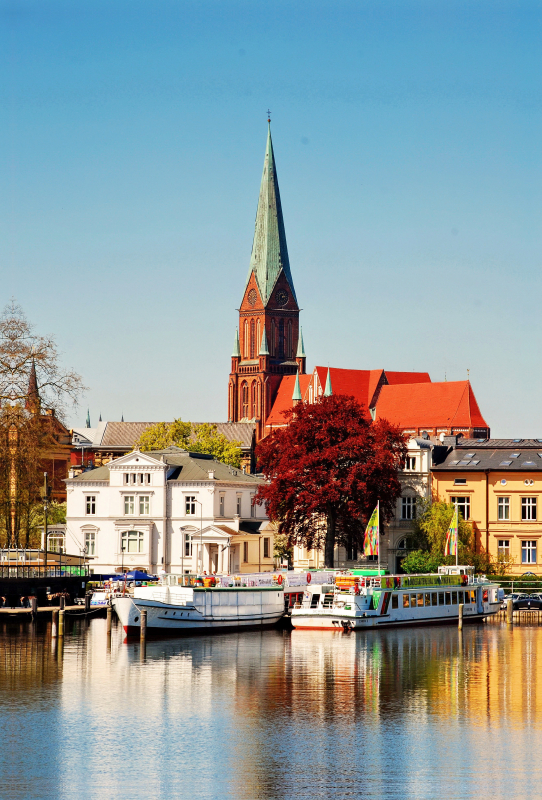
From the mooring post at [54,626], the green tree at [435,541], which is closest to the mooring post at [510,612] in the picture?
the green tree at [435,541]

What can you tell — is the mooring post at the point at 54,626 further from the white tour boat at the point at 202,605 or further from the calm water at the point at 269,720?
the white tour boat at the point at 202,605

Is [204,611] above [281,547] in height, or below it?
below

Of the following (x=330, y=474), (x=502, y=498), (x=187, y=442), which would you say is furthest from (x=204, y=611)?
(x=187, y=442)

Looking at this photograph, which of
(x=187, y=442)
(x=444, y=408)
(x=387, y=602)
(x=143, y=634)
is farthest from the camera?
(x=444, y=408)

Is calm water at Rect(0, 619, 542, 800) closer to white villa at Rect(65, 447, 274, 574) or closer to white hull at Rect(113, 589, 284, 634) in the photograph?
white hull at Rect(113, 589, 284, 634)

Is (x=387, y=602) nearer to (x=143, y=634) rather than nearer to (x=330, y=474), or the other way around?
(x=330, y=474)

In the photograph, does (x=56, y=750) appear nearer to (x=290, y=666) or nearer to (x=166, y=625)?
(x=290, y=666)

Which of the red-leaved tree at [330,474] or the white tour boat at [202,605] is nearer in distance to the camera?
the white tour boat at [202,605]

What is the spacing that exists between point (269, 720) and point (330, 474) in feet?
168

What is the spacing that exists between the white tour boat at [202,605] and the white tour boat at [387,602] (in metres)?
2.17

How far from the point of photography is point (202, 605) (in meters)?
78.1

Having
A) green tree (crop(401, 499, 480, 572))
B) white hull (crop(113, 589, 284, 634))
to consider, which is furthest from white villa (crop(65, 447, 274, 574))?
white hull (crop(113, 589, 284, 634))

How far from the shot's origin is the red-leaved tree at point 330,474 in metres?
97.7

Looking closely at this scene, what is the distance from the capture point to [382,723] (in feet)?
154
